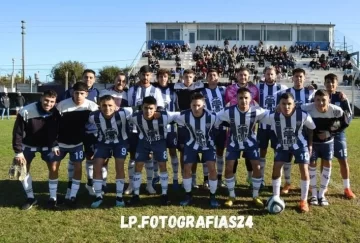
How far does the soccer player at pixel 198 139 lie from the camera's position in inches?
229

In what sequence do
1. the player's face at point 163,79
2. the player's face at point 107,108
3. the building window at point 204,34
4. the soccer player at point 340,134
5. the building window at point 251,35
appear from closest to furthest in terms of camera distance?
the player's face at point 107,108
the soccer player at point 340,134
the player's face at point 163,79
the building window at point 204,34
the building window at point 251,35

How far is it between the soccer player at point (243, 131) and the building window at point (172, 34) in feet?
147

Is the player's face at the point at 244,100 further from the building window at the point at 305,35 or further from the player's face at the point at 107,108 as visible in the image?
the building window at the point at 305,35

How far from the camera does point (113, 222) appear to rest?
16.7ft

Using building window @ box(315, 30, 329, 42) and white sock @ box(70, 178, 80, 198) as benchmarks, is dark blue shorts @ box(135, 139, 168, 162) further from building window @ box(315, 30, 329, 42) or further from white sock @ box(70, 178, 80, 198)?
building window @ box(315, 30, 329, 42)

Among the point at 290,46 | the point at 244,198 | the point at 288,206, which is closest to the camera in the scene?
the point at 288,206

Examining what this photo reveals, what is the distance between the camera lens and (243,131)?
227 inches

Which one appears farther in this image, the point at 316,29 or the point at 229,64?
the point at 316,29

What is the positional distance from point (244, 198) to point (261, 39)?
45894 mm

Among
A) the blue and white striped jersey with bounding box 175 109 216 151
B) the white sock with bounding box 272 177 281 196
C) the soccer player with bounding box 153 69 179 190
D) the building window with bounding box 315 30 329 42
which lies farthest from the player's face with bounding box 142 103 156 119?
the building window with bounding box 315 30 329 42

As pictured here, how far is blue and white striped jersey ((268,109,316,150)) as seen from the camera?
18.3ft

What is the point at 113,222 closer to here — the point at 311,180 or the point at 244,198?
the point at 244,198

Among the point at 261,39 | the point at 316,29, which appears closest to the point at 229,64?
the point at 261,39

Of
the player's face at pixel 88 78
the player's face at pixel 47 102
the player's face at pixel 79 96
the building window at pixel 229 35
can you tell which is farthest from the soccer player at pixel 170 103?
the building window at pixel 229 35
